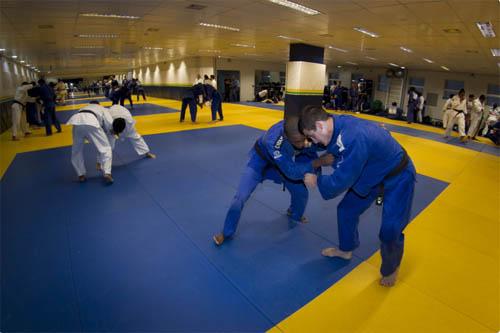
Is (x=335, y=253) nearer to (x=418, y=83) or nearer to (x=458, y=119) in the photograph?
(x=458, y=119)

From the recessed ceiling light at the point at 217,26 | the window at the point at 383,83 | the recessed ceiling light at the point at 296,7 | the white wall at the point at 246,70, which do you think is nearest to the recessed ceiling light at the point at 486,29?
the recessed ceiling light at the point at 296,7

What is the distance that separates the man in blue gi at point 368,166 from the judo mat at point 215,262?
1.72ft

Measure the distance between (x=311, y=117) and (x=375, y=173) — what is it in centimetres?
68

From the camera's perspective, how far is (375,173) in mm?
2150

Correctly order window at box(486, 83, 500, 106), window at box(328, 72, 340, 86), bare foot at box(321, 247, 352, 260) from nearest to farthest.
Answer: bare foot at box(321, 247, 352, 260), window at box(486, 83, 500, 106), window at box(328, 72, 340, 86)

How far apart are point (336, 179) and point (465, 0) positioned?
501 centimetres

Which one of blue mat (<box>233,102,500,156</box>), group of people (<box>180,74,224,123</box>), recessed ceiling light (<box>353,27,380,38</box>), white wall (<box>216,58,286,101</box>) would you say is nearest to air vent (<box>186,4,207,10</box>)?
group of people (<box>180,74,224,123</box>)

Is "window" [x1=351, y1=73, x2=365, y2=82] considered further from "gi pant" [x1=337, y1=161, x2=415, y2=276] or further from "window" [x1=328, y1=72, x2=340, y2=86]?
"gi pant" [x1=337, y1=161, x2=415, y2=276]

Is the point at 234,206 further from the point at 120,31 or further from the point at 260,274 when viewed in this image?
the point at 120,31

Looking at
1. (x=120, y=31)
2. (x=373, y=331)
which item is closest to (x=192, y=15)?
(x=120, y=31)

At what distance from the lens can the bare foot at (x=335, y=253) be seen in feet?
8.96

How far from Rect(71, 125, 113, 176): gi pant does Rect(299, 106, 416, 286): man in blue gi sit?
360cm

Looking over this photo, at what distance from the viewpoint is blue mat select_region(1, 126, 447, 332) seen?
2.07 meters

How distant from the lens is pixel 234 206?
9.37ft
